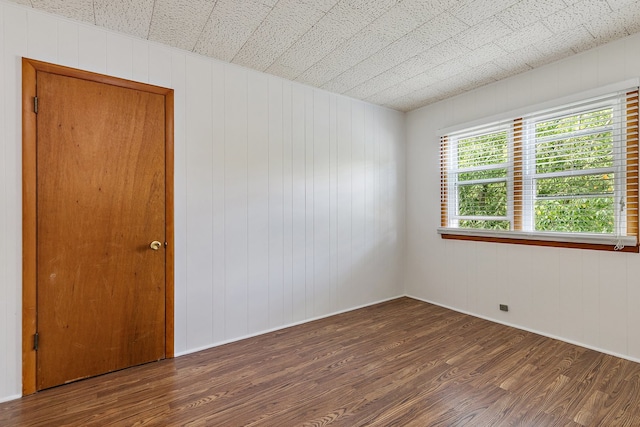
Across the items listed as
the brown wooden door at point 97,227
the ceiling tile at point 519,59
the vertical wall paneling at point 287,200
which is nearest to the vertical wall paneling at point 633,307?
the ceiling tile at point 519,59

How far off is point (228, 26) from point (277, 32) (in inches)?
13.9

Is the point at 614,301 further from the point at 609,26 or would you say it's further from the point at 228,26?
the point at 228,26

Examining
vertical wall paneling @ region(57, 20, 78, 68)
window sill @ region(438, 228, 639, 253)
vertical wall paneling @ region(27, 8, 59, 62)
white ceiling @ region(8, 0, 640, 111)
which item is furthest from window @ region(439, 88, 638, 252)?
vertical wall paneling @ region(27, 8, 59, 62)

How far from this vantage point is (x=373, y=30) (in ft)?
7.58

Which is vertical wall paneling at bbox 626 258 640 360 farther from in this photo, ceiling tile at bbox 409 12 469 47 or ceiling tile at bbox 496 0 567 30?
ceiling tile at bbox 409 12 469 47

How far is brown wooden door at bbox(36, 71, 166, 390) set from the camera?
6.93ft

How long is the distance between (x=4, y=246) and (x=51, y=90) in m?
1.07

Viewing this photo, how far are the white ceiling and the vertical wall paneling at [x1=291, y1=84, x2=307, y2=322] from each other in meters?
0.35

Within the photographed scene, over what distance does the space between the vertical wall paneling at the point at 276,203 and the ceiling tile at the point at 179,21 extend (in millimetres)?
873

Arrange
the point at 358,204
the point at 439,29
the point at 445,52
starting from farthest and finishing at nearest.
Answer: the point at 358,204
the point at 445,52
the point at 439,29

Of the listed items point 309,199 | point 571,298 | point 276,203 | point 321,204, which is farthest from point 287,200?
point 571,298

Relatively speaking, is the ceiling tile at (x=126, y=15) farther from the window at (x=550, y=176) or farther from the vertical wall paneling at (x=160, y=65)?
the window at (x=550, y=176)

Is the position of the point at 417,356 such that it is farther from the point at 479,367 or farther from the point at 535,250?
the point at 535,250

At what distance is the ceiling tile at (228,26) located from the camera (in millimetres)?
2041
